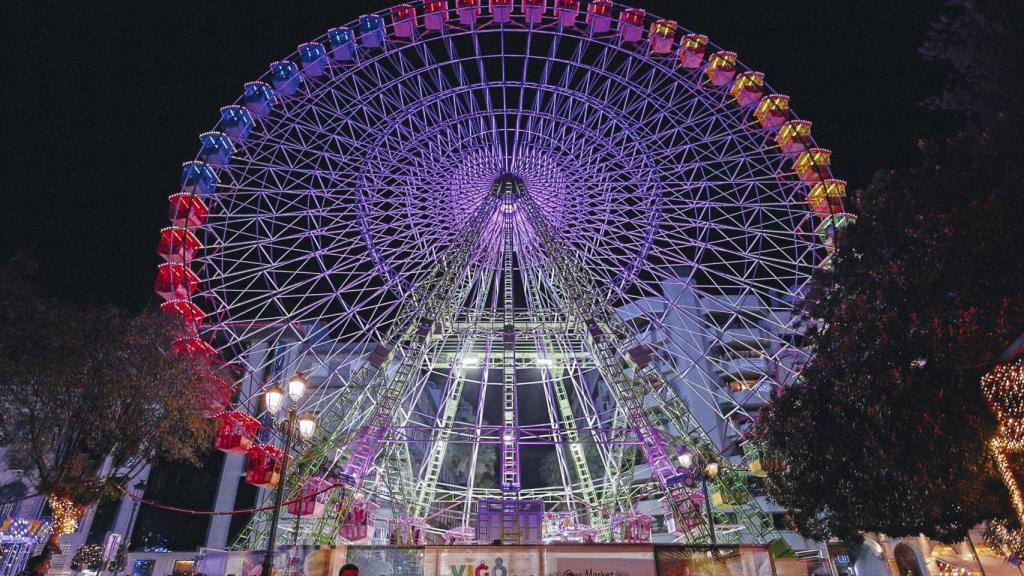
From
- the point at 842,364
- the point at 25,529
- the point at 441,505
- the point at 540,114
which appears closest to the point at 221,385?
the point at 25,529

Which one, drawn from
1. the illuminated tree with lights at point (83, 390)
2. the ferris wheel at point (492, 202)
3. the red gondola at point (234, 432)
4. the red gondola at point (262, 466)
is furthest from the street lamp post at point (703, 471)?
the illuminated tree with lights at point (83, 390)

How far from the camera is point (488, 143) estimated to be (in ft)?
72.7

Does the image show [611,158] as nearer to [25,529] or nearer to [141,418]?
[141,418]

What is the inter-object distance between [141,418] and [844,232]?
1940cm

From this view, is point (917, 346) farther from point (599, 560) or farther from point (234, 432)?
point (234, 432)

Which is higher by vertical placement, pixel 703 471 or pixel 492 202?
pixel 492 202

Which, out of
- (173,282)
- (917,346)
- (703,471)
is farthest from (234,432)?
(917,346)

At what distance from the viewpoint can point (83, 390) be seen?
16.3 meters

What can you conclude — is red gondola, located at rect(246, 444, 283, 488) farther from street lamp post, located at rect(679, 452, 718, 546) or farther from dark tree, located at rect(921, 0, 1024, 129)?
dark tree, located at rect(921, 0, 1024, 129)

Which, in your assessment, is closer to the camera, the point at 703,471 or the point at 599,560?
the point at 599,560

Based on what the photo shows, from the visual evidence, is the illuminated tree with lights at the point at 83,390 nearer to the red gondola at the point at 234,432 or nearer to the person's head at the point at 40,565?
the red gondola at the point at 234,432

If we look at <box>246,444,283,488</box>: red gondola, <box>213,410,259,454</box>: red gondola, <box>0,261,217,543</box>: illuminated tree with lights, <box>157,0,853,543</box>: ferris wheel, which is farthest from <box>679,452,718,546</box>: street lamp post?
<box>0,261,217,543</box>: illuminated tree with lights

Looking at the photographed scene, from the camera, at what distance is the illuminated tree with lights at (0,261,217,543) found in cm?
1553

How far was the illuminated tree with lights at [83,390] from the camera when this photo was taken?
611 inches
